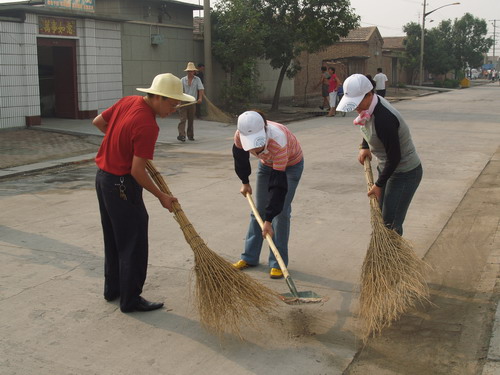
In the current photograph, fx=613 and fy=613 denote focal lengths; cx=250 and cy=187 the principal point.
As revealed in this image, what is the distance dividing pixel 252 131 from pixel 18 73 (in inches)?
450

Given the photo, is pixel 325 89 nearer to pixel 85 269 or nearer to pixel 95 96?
pixel 95 96

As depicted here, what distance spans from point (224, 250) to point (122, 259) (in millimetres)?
1603

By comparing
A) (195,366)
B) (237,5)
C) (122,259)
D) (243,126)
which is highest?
(237,5)

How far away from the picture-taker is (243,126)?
4.18 m

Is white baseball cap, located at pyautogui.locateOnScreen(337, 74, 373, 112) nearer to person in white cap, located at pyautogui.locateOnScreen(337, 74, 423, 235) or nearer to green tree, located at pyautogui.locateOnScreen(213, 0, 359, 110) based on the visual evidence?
person in white cap, located at pyautogui.locateOnScreen(337, 74, 423, 235)

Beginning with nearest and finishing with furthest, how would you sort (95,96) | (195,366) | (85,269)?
(195,366) → (85,269) → (95,96)

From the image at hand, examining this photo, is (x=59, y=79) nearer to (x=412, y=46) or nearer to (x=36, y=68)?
(x=36, y=68)

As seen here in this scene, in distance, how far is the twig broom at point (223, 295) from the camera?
13.0 feet

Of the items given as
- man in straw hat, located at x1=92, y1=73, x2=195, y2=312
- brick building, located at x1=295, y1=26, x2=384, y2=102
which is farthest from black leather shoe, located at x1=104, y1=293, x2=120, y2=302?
brick building, located at x1=295, y1=26, x2=384, y2=102

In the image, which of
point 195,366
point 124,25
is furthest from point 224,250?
point 124,25

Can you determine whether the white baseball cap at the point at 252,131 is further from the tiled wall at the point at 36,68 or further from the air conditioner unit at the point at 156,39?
the air conditioner unit at the point at 156,39

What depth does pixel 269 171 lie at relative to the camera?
489 cm

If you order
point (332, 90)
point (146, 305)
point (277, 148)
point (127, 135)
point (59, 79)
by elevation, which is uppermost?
point (59, 79)

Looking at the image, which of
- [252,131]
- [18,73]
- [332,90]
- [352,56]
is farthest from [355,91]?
[352,56]
